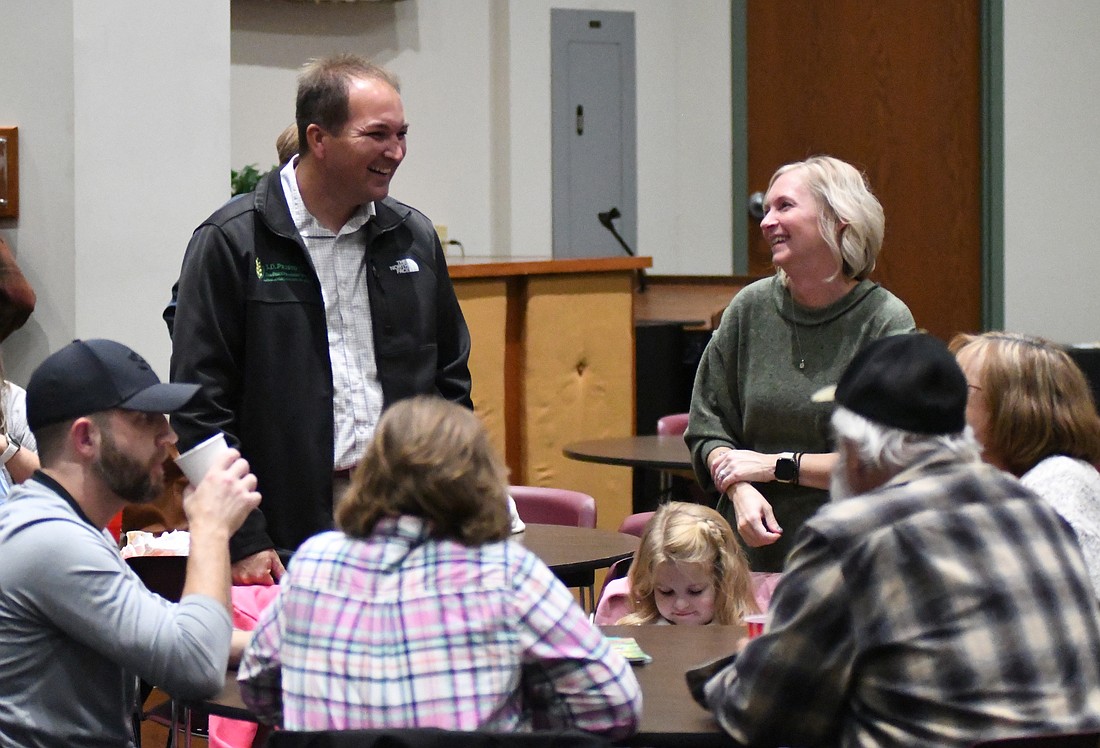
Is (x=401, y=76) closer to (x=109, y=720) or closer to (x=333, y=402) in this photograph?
(x=333, y=402)

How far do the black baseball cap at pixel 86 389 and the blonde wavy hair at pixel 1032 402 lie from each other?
4.85 ft

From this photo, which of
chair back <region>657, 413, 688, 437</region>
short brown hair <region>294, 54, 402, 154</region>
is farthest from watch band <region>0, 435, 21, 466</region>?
chair back <region>657, 413, 688, 437</region>

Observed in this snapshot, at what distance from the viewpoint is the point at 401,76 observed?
9.12m

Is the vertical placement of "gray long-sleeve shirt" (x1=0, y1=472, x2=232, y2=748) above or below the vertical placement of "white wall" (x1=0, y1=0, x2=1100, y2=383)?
below

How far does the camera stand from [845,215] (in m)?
3.09

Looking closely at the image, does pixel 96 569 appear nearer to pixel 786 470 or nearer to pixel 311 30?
pixel 786 470

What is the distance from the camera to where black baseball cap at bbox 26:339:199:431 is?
2225 mm

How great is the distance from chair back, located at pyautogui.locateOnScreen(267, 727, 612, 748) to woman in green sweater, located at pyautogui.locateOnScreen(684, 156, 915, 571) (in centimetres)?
126

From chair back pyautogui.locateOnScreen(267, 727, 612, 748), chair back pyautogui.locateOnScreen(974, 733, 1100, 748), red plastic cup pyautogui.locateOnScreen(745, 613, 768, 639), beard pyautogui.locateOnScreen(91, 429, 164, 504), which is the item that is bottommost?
chair back pyautogui.locateOnScreen(974, 733, 1100, 748)

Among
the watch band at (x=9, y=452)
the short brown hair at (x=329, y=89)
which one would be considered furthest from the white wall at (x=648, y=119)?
the short brown hair at (x=329, y=89)

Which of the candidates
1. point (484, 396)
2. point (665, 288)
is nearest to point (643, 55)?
point (665, 288)

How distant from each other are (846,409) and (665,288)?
6.27 meters

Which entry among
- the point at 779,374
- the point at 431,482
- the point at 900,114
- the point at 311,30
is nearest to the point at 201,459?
the point at 431,482

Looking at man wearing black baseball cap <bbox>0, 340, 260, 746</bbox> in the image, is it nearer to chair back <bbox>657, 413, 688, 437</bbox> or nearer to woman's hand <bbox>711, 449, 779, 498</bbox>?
woman's hand <bbox>711, 449, 779, 498</bbox>
